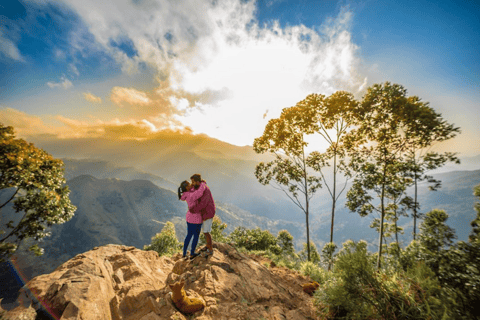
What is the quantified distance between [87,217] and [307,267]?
237 m

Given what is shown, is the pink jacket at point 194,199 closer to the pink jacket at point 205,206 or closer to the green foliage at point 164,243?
the pink jacket at point 205,206

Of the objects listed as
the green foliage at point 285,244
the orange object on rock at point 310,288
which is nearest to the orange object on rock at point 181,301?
the orange object on rock at point 310,288

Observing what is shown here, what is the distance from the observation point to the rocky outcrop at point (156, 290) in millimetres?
3902

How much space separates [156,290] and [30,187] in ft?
32.2

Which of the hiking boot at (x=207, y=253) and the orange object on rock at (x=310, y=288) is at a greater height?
the hiking boot at (x=207, y=253)

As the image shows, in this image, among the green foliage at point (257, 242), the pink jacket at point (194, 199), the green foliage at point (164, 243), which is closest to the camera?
the pink jacket at point (194, 199)

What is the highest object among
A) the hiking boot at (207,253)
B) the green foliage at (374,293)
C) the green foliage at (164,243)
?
the green foliage at (374,293)

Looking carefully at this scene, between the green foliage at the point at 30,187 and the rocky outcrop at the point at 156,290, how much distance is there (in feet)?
17.6

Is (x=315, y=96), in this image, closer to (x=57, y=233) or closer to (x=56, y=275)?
(x=56, y=275)

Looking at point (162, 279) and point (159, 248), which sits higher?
point (162, 279)

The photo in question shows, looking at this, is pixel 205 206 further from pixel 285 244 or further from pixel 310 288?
pixel 285 244

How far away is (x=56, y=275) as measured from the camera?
205 inches

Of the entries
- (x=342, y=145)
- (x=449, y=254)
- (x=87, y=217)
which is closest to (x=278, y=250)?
(x=342, y=145)

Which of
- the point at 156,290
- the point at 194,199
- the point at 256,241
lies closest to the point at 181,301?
the point at 156,290
